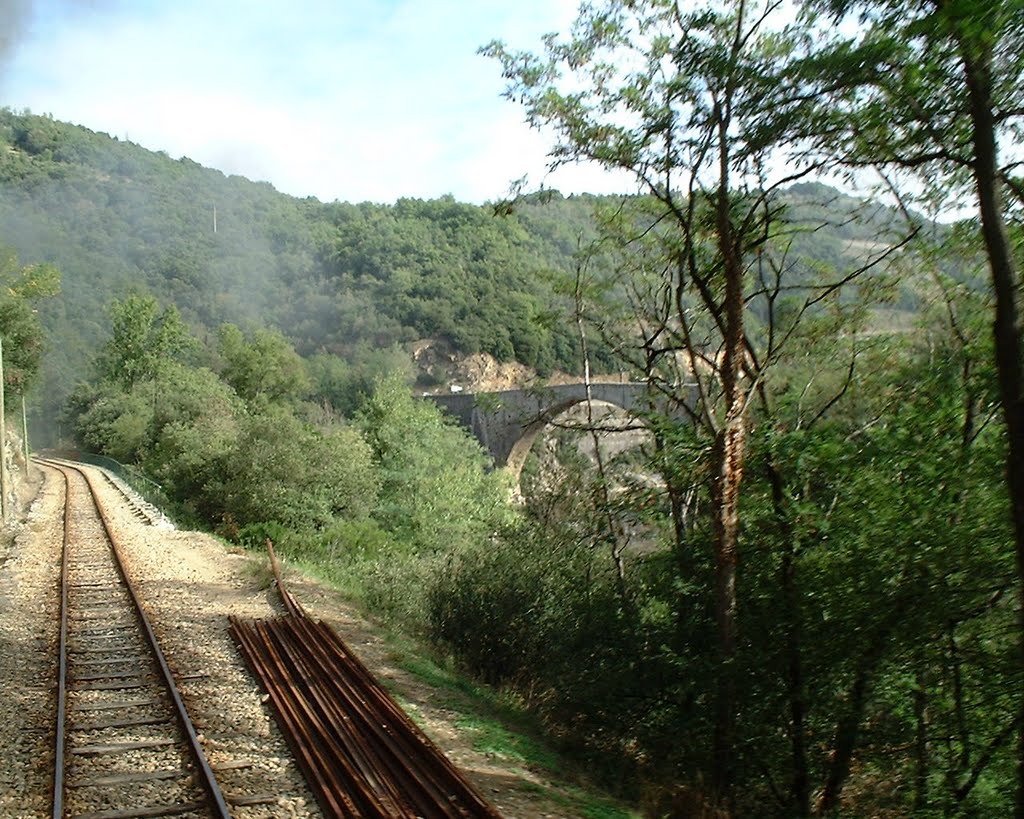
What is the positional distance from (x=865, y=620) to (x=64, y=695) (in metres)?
6.76

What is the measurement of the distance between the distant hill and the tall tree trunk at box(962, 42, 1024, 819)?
37205mm

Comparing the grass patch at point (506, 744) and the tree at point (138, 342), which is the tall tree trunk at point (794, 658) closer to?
the grass patch at point (506, 744)

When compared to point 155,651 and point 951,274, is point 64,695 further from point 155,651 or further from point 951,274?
point 951,274

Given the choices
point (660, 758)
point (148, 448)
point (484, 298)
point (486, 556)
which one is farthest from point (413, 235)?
point (660, 758)

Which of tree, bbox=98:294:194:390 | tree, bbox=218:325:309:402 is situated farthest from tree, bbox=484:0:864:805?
tree, bbox=98:294:194:390

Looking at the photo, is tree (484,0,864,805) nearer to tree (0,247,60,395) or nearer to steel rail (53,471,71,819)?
steel rail (53,471,71,819)

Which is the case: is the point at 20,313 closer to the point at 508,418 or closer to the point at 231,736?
the point at 508,418

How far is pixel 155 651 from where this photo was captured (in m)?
9.19

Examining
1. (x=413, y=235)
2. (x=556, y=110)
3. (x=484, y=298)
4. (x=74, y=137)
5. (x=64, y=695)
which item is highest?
(x=74, y=137)

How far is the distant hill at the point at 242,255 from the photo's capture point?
6209 centimetres

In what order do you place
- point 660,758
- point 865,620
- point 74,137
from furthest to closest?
1. point 74,137
2. point 660,758
3. point 865,620

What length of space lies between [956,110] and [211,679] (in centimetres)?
779

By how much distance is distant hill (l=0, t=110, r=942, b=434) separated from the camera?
62.1 metres

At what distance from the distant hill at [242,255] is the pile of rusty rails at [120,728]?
3372 cm
